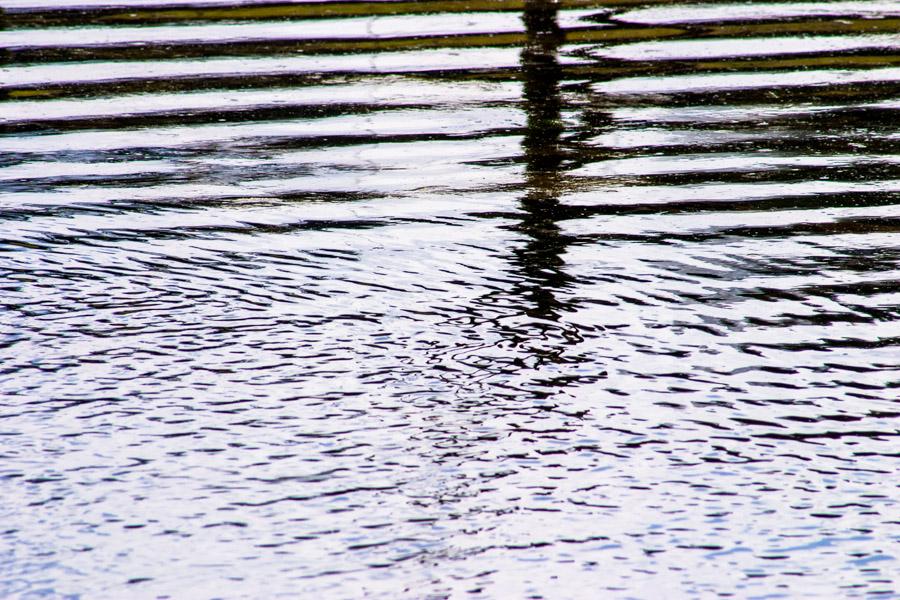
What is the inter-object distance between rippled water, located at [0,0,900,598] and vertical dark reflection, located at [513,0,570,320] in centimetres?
2

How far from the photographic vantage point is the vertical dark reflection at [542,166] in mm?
3457

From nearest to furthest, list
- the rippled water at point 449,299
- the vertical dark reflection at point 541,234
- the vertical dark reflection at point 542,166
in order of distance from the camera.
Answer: the rippled water at point 449,299
the vertical dark reflection at point 541,234
the vertical dark reflection at point 542,166

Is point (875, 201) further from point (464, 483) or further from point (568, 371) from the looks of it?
point (464, 483)

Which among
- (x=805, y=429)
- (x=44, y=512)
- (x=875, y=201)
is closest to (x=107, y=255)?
(x=44, y=512)

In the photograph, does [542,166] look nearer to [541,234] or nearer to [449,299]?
[541,234]

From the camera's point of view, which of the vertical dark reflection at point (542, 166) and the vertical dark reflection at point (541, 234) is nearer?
the vertical dark reflection at point (541, 234)

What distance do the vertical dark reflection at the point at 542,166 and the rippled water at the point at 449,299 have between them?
0.05 ft

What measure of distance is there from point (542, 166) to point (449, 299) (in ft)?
3.66

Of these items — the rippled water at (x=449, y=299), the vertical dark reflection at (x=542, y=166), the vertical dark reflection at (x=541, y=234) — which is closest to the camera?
the rippled water at (x=449, y=299)

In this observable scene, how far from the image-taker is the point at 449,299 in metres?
3.40

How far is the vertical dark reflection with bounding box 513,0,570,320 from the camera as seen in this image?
3.46 meters

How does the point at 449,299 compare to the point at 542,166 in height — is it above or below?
below

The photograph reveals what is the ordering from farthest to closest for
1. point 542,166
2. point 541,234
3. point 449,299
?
point 542,166 < point 541,234 < point 449,299

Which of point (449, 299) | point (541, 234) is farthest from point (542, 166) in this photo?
point (449, 299)
